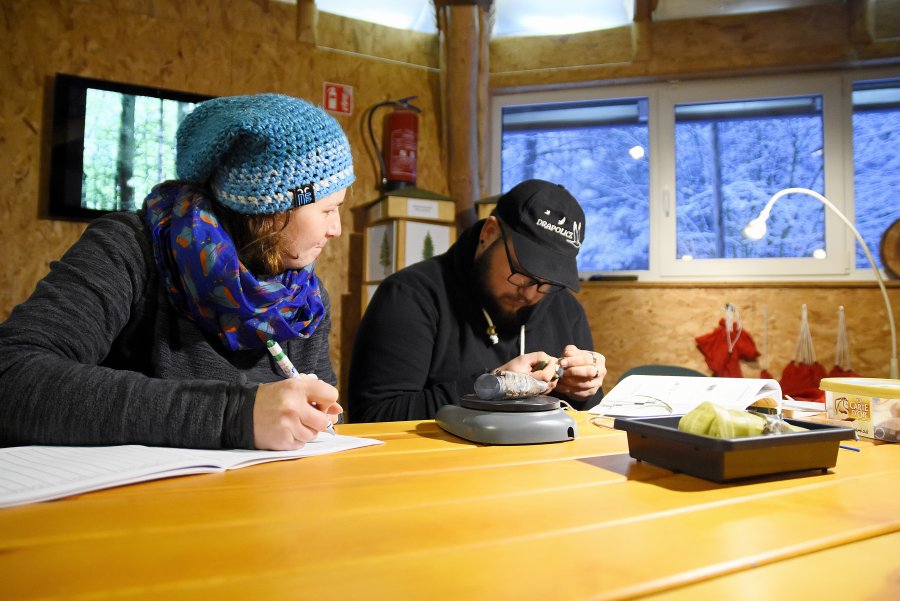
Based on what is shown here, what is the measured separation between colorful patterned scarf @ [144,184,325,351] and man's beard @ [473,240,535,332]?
1.91 feet

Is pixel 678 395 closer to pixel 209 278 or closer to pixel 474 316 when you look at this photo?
pixel 474 316

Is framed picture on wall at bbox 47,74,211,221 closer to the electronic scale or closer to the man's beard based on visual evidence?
the man's beard

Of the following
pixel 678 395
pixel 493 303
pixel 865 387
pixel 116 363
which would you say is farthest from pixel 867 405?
pixel 116 363

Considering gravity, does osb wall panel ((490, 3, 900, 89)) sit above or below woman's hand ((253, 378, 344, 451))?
above

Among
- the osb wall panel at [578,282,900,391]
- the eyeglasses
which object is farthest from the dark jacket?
the osb wall panel at [578,282,900,391]

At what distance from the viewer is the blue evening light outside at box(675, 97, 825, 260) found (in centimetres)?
334

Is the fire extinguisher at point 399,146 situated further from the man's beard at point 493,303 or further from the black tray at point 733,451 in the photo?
the black tray at point 733,451

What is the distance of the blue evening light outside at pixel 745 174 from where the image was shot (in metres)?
3.34

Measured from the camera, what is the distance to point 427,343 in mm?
1557

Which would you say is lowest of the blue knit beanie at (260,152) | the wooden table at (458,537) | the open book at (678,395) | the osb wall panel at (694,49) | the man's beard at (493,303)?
the wooden table at (458,537)

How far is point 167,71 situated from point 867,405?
10.7ft

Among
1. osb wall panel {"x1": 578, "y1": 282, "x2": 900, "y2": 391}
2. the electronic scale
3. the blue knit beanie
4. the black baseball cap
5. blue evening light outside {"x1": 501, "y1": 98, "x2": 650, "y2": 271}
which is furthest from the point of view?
blue evening light outside {"x1": 501, "y1": 98, "x2": 650, "y2": 271}

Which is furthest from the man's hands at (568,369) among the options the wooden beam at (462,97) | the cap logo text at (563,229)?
the wooden beam at (462,97)

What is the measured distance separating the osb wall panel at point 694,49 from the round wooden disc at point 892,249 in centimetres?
89
